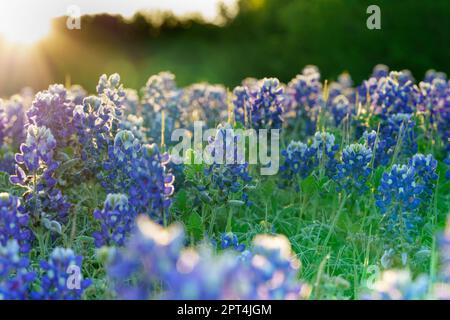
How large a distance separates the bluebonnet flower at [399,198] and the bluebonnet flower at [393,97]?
5.43 ft

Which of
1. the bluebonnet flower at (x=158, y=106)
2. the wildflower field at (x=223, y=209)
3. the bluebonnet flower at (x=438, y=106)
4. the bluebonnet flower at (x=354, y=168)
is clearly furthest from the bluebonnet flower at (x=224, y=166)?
the bluebonnet flower at (x=438, y=106)

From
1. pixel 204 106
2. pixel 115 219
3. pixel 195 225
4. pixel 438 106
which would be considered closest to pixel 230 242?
pixel 195 225

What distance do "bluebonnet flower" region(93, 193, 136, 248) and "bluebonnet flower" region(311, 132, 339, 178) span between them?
1815mm

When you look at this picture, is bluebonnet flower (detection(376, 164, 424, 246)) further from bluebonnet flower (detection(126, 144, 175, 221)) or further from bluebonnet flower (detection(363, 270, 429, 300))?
bluebonnet flower (detection(363, 270, 429, 300))

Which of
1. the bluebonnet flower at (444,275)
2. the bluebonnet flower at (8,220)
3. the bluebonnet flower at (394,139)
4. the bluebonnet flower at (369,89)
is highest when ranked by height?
the bluebonnet flower at (369,89)

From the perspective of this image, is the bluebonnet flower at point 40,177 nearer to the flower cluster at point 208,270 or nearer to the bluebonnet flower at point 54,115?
the bluebonnet flower at point 54,115

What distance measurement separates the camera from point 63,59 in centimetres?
1992

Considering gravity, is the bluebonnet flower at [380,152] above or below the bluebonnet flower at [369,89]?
below

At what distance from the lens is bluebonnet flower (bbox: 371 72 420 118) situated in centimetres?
605

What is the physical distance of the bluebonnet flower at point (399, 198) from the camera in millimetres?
4273

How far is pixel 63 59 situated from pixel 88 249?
53.2 ft

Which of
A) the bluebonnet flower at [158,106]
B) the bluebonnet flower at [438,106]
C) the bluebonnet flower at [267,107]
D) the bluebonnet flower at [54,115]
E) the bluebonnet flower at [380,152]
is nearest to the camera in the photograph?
the bluebonnet flower at [54,115]

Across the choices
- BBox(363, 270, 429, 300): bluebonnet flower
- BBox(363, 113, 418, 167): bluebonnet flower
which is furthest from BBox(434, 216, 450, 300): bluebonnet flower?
BBox(363, 113, 418, 167): bluebonnet flower

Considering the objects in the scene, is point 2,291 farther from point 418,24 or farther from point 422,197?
point 418,24
